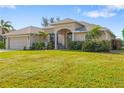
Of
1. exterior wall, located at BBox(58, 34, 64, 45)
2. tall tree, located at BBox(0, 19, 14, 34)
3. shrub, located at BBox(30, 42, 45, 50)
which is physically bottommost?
shrub, located at BBox(30, 42, 45, 50)

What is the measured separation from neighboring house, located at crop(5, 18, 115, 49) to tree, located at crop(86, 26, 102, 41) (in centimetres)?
62

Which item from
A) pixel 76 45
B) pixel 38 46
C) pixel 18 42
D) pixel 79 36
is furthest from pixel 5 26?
pixel 76 45

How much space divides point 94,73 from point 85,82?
1.27m

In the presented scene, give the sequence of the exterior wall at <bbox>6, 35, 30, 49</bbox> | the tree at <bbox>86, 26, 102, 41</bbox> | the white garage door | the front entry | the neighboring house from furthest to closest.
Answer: the white garage door → the exterior wall at <bbox>6, 35, 30, 49</bbox> → the front entry → the neighboring house → the tree at <bbox>86, 26, 102, 41</bbox>

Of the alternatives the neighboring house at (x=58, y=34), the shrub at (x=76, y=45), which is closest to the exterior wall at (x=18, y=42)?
the neighboring house at (x=58, y=34)

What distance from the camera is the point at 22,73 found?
8562 millimetres

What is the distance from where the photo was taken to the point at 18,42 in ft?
90.5

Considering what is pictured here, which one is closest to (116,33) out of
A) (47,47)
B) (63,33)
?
(63,33)

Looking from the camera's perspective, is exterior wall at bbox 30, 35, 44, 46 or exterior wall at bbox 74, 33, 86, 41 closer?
exterior wall at bbox 74, 33, 86, 41

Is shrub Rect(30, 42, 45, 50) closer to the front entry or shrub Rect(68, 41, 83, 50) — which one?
the front entry

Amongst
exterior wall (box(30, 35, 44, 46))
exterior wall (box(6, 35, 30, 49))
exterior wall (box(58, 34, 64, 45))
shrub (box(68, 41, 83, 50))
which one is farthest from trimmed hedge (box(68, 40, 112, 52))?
exterior wall (box(6, 35, 30, 49))

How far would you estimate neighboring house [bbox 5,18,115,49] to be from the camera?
24.0m

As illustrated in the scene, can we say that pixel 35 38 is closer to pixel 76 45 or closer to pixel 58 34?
pixel 58 34
